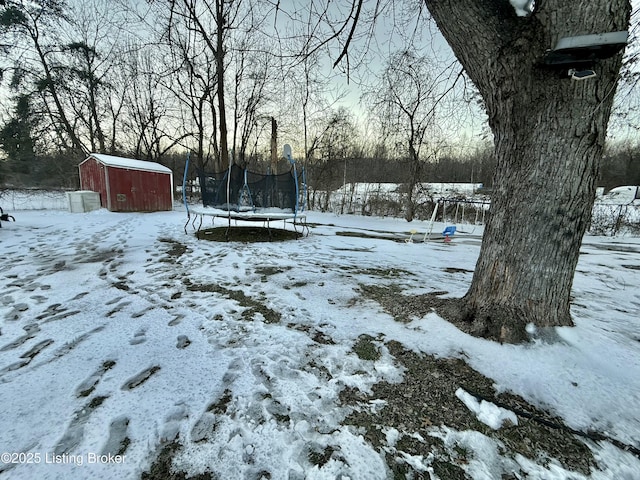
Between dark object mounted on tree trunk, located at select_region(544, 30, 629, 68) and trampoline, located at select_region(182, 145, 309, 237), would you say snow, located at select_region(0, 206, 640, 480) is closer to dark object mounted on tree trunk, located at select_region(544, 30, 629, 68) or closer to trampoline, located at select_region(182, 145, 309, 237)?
dark object mounted on tree trunk, located at select_region(544, 30, 629, 68)

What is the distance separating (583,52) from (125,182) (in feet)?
46.0

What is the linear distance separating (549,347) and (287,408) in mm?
1704

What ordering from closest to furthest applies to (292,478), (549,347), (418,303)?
(292,478), (549,347), (418,303)

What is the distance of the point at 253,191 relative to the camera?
5.93 m

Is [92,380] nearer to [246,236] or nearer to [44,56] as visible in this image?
[246,236]

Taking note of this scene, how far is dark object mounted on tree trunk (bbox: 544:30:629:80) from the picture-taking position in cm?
135

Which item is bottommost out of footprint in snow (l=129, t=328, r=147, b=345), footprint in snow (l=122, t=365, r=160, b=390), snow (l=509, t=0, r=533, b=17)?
footprint in snow (l=122, t=365, r=160, b=390)

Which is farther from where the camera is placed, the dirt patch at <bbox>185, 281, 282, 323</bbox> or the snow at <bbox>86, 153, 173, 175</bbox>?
the snow at <bbox>86, 153, 173, 175</bbox>

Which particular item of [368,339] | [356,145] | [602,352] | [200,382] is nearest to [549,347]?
[602,352]

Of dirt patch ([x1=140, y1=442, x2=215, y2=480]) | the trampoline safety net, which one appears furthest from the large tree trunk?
the trampoline safety net

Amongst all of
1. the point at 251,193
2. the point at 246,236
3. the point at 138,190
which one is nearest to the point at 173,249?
the point at 246,236

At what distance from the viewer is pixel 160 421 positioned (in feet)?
3.87

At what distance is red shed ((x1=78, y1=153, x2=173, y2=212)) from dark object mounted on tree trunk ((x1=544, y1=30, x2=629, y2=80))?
539 inches

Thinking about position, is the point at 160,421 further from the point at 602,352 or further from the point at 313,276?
the point at 602,352
